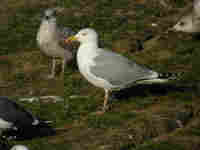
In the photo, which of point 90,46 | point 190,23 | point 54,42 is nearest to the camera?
point 90,46

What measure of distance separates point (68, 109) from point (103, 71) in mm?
1042

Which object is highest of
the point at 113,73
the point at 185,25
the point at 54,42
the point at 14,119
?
the point at 185,25

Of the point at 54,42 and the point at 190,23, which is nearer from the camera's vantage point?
the point at 54,42

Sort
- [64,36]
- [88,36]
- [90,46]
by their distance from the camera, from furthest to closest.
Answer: [64,36] → [88,36] → [90,46]

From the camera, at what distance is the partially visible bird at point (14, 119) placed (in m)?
8.65

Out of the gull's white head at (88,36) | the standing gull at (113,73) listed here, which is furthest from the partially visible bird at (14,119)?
the gull's white head at (88,36)

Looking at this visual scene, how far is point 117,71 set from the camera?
9.70 metres

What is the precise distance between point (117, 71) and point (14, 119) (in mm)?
2186

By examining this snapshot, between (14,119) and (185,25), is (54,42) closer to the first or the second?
(185,25)

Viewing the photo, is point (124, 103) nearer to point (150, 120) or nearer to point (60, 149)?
point (150, 120)

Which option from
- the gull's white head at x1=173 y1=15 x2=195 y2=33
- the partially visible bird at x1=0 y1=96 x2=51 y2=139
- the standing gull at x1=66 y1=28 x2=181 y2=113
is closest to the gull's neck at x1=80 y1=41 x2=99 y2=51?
the standing gull at x1=66 y1=28 x2=181 y2=113

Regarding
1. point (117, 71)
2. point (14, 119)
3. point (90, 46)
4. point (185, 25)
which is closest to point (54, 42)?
point (90, 46)

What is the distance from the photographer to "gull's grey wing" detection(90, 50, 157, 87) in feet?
31.7

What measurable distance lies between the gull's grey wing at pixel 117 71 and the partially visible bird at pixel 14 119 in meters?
1.58
